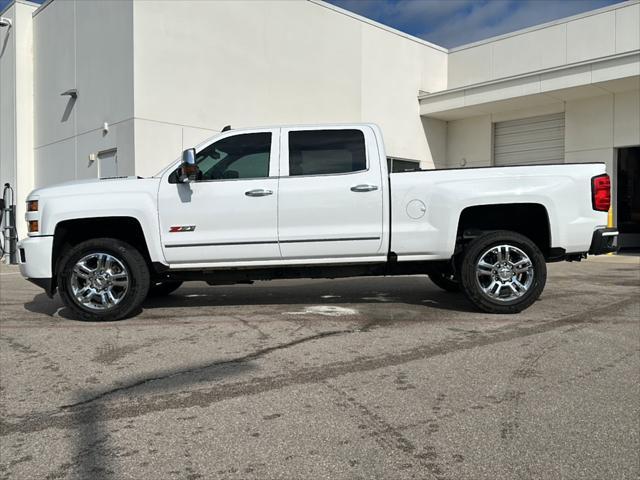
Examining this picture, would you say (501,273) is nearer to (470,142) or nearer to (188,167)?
(188,167)

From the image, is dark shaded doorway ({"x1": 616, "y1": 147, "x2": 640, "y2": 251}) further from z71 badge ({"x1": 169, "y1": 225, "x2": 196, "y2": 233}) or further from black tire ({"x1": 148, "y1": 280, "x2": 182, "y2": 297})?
z71 badge ({"x1": 169, "y1": 225, "x2": 196, "y2": 233})

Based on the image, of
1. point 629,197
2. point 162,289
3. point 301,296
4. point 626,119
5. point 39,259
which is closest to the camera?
point 39,259

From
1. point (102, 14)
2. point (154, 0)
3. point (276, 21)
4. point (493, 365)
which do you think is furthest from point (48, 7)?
point (493, 365)

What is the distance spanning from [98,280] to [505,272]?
178 inches

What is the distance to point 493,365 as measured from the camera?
14.8 ft

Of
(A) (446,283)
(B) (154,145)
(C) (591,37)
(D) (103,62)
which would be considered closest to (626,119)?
(C) (591,37)

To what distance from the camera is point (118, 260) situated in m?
6.25

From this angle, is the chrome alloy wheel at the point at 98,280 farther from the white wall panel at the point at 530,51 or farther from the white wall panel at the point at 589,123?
the white wall panel at the point at 530,51

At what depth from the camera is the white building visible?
46.5 feet

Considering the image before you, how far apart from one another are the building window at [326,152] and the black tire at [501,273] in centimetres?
157

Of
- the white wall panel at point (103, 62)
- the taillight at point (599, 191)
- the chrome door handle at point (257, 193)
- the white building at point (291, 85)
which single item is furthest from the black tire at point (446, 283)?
the white wall panel at point (103, 62)

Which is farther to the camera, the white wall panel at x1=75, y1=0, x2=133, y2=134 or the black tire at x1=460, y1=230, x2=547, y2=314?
the white wall panel at x1=75, y1=0, x2=133, y2=134

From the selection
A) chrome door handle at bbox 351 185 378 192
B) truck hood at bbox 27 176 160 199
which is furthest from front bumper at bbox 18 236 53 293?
chrome door handle at bbox 351 185 378 192

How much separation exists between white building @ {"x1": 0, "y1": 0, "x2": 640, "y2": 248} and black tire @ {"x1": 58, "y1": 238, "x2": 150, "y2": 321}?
7.92m
